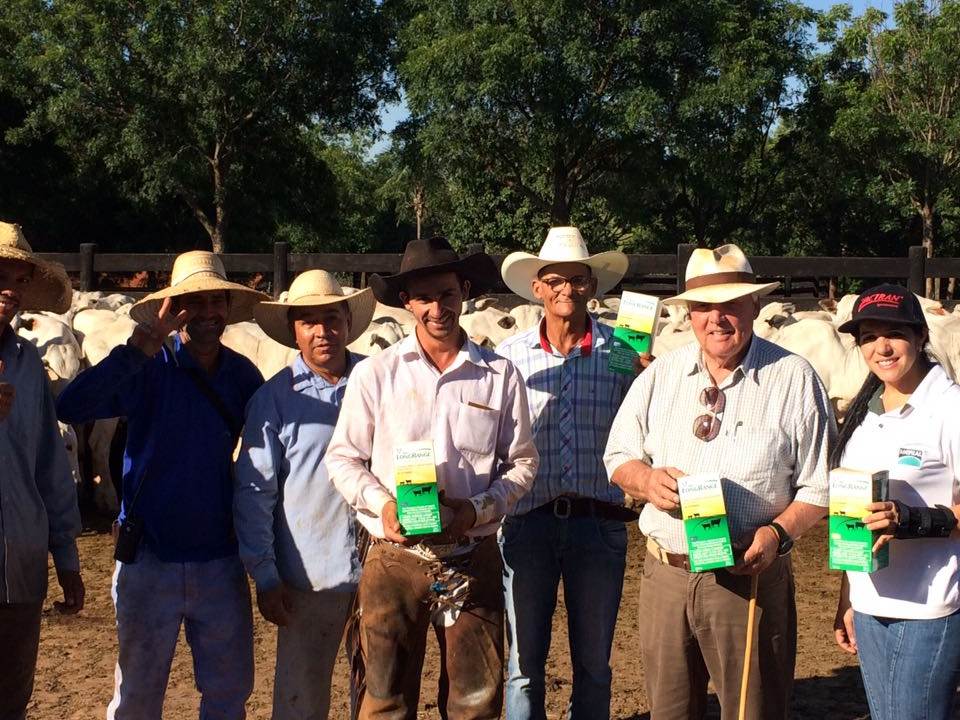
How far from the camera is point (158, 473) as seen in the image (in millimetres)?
4207

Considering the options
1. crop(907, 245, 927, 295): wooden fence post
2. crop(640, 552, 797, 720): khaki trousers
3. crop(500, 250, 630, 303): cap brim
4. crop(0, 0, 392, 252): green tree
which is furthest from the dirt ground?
crop(0, 0, 392, 252): green tree

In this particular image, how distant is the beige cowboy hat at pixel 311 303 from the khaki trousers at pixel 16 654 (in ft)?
4.34

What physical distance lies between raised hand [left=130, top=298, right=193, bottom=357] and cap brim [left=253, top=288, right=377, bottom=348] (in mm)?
455

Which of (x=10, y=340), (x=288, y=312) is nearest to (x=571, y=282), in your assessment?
(x=288, y=312)

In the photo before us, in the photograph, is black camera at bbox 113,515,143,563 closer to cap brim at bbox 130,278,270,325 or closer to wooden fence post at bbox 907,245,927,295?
cap brim at bbox 130,278,270,325

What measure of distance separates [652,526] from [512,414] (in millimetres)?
597

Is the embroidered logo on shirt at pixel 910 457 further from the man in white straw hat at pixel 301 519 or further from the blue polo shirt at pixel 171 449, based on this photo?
the blue polo shirt at pixel 171 449

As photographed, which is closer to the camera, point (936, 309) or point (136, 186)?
point (936, 309)

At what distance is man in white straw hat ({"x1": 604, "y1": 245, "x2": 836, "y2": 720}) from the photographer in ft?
12.5

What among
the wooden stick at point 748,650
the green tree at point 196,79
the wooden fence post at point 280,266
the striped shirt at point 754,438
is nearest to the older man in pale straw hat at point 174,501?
the striped shirt at point 754,438

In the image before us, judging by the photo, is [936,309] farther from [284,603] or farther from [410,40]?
[410,40]

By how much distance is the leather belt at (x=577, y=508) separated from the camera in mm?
4492

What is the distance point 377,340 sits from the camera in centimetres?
1064

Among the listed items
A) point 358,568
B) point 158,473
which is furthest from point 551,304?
point 158,473
